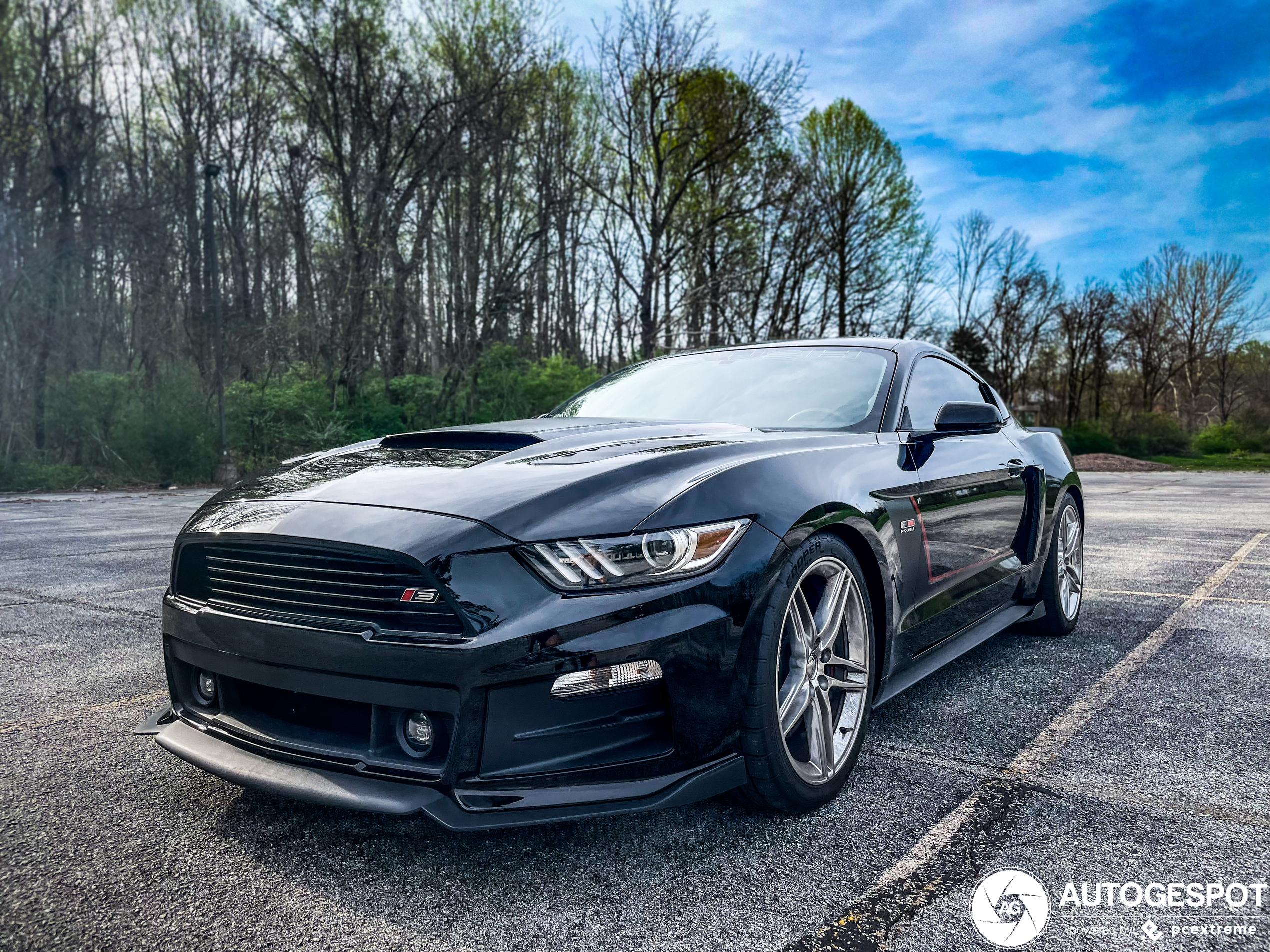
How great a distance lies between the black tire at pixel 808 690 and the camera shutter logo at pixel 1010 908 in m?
0.48

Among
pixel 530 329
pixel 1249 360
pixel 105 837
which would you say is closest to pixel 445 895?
pixel 105 837

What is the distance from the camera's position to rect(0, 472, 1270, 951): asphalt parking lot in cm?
175

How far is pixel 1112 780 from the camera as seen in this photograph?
2.48 meters

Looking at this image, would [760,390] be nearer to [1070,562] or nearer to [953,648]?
[953,648]

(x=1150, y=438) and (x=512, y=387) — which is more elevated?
(x=512, y=387)

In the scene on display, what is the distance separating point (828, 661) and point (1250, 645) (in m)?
2.83

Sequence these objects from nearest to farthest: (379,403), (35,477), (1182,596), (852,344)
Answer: (852,344), (1182,596), (35,477), (379,403)

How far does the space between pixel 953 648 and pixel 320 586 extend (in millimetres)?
2324

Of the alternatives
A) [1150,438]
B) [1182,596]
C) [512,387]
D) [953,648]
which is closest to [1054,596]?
[953,648]

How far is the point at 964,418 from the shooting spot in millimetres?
3258

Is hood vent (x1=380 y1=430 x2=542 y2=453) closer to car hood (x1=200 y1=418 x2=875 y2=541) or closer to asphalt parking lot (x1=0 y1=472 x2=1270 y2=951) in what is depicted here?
car hood (x1=200 y1=418 x2=875 y2=541)

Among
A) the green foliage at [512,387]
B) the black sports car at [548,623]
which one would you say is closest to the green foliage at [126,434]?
the green foliage at [512,387]

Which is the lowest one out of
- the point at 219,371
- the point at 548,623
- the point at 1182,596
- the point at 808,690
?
the point at 1182,596

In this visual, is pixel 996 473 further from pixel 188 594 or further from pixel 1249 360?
pixel 1249 360
